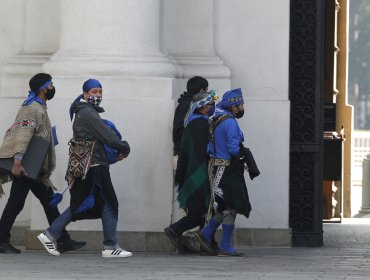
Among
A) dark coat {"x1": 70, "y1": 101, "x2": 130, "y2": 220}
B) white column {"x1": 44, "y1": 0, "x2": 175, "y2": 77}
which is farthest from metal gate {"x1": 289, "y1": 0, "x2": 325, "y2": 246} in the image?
dark coat {"x1": 70, "y1": 101, "x2": 130, "y2": 220}

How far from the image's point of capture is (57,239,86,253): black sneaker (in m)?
14.5

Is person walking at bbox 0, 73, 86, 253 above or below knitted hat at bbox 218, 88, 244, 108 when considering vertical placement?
below

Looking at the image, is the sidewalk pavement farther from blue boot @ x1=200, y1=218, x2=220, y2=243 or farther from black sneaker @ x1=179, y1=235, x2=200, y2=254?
blue boot @ x1=200, y1=218, x2=220, y2=243

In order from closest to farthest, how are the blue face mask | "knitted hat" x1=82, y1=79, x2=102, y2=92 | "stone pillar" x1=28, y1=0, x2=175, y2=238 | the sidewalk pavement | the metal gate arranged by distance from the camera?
the sidewalk pavement < "knitted hat" x1=82, y1=79, x2=102, y2=92 < the blue face mask < "stone pillar" x1=28, y1=0, x2=175, y2=238 < the metal gate

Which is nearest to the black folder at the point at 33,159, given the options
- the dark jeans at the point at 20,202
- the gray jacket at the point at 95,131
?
the dark jeans at the point at 20,202

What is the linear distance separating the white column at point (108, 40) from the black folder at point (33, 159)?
1246 millimetres

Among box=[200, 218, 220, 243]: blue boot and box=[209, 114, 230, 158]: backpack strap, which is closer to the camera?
box=[209, 114, 230, 158]: backpack strap

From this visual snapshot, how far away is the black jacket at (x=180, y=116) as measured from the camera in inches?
591

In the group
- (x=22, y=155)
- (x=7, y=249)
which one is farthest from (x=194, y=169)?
(x=7, y=249)

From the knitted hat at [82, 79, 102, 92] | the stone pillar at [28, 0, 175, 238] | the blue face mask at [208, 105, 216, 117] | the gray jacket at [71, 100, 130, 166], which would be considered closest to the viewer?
the gray jacket at [71, 100, 130, 166]

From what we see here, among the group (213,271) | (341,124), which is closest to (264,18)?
(213,271)

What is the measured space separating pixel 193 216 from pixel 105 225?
888 mm

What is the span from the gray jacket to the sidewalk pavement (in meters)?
1.00

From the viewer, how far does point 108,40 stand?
15438mm
